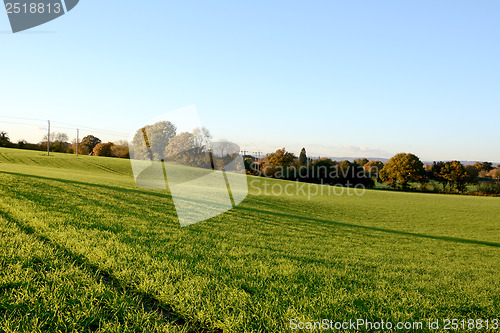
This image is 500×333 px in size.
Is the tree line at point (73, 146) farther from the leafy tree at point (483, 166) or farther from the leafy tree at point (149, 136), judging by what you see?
the leafy tree at point (483, 166)

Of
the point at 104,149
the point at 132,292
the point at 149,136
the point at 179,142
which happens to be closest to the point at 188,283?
the point at 132,292

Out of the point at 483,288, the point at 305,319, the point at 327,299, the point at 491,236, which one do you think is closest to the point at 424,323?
the point at 327,299

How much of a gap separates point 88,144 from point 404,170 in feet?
353

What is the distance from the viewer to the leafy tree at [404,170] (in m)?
70.2

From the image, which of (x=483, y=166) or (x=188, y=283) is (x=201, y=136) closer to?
(x=188, y=283)

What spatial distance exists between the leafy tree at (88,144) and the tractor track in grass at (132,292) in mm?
102448

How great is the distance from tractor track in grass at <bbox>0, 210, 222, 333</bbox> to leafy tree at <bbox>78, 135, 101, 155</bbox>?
10245 cm

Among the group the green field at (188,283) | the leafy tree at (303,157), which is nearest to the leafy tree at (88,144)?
the leafy tree at (303,157)

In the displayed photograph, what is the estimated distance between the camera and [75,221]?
7223mm

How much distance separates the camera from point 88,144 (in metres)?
97.6

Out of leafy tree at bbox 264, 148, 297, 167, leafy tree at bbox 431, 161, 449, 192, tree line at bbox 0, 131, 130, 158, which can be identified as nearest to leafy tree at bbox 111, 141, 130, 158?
tree line at bbox 0, 131, 130, 158

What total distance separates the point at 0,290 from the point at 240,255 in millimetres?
3890

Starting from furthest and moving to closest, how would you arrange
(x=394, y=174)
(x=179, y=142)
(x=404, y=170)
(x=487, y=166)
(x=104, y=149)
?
(x=487, y=166) → (x=104, y=149) → (x=394, y=174) → (x=404, y=170) → (x=179, y=142)

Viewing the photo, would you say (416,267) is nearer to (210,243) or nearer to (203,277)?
(210,243)
